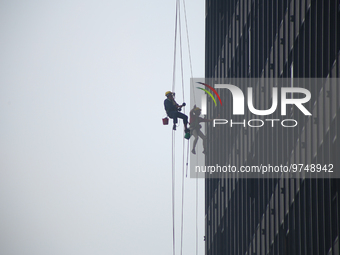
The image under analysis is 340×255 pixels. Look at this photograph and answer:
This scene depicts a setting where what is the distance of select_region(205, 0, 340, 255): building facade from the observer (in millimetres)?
20625

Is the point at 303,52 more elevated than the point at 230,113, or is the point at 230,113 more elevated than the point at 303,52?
the point at 303,52

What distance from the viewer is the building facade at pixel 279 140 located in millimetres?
20625

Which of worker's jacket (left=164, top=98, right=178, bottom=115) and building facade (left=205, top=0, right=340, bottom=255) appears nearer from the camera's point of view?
building facade (left=205, top=0, right=340, bottom=255)

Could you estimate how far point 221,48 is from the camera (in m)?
39.5

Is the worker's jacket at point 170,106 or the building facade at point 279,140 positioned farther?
the worker's jacket at point 170,106

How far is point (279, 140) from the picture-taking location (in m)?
26.0

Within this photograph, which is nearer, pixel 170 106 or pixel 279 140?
pixel 170 106

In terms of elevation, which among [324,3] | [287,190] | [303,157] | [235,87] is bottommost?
[287,190]

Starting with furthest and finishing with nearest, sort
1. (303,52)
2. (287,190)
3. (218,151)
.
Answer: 1. (218,151)
2. (287,190)
3. (303,52)

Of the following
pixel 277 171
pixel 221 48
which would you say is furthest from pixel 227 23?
pixel 277 171

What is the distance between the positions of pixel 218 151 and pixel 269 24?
12.0 m

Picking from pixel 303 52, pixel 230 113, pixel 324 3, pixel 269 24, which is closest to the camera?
pixel 324 3

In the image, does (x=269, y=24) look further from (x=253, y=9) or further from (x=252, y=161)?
(x=252, y=161)

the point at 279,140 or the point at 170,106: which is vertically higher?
the point at 170,106
